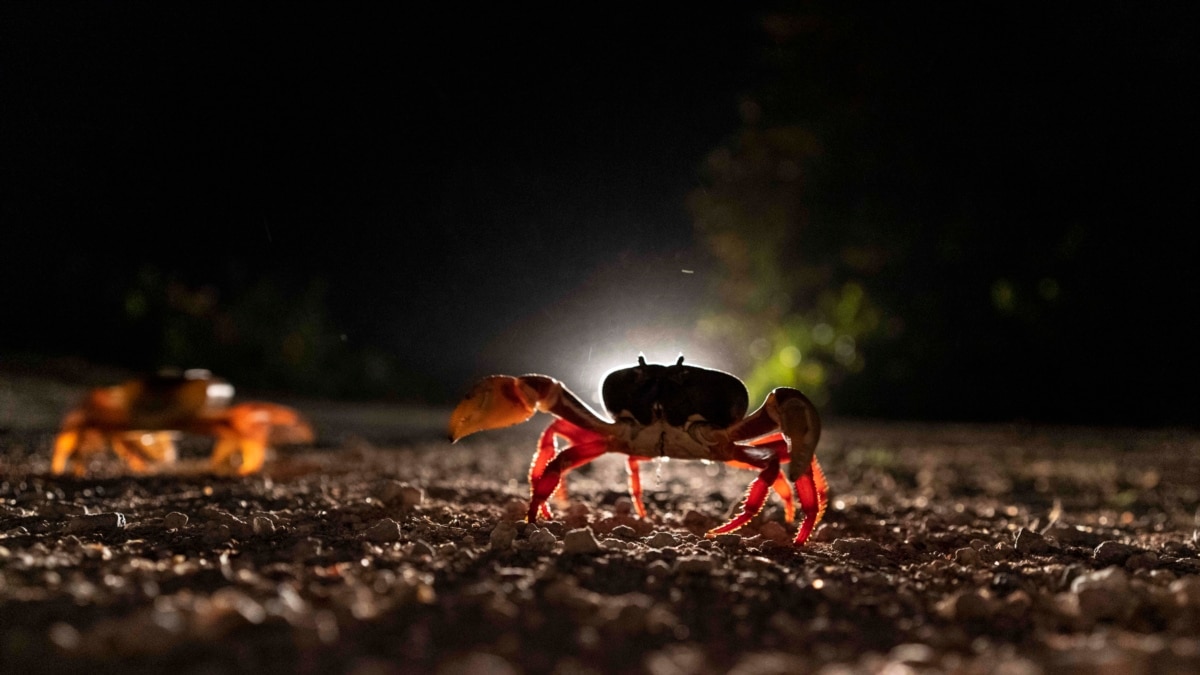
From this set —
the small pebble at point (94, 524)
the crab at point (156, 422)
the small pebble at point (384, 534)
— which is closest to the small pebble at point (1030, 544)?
the small pebble at point (384, 534)

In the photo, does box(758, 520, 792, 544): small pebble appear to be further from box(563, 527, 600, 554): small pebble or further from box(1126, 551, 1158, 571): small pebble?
box(1126, 551, 1158, 571): small pebble

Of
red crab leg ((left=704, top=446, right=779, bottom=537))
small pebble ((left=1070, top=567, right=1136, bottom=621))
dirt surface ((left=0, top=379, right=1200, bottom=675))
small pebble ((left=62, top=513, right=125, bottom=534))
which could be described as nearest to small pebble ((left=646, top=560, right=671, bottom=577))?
dirt surface ((left=0, top=379, right=1200, bottom=675))

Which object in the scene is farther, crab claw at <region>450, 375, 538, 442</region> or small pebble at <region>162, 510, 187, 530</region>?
crab claw at <region>450, 375, 538, 442</region>

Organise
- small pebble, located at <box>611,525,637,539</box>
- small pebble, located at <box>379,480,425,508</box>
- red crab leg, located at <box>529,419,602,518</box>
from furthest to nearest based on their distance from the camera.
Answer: small pebble, located at <box>379,480,425,508</box> → red crab leg, located at <box>529,419,602,518</box> → small pebble, located at <box>611,525,637,539</box>

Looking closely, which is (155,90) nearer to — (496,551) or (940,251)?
(940,251)

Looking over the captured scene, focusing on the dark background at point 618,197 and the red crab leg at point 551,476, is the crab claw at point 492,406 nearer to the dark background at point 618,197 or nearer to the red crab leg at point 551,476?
the red crab leg at point 551,476

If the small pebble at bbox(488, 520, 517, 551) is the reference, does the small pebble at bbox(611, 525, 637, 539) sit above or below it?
below

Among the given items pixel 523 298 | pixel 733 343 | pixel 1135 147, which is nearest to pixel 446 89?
pixel 523 298
